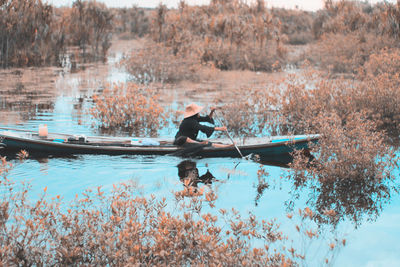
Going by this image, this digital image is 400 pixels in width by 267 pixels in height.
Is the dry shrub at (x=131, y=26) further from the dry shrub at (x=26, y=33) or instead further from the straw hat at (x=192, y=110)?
the straw hat at (x=192, y=110)

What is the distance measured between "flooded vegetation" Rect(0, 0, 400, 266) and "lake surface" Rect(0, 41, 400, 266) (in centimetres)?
4

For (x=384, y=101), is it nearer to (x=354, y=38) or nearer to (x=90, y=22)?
(x=354, y=38)

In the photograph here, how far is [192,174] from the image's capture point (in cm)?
1015

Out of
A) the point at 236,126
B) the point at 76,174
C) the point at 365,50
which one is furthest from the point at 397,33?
the point at 76,174

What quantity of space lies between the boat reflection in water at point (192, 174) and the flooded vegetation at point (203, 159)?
0.19 feet

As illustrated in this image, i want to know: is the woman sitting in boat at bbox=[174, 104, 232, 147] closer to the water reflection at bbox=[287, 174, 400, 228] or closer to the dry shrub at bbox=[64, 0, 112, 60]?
the water reflection at bbox=[287, 174, 400, 228]

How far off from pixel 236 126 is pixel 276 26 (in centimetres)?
1378

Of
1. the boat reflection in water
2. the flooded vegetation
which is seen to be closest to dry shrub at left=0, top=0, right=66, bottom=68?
the flooded vegetation

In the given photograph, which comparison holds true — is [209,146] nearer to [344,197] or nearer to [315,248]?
[344,197]

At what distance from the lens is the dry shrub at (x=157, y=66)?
20.7m

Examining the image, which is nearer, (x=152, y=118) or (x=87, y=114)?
(x=152, y=118)

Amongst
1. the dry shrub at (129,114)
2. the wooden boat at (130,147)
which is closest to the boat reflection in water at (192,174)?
the wooden boat at (130,147)

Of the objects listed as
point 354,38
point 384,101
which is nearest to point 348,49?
point 354,38

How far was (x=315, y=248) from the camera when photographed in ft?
23.0
